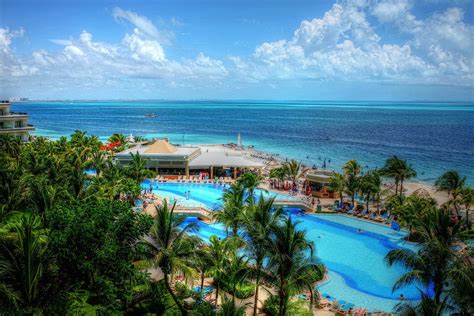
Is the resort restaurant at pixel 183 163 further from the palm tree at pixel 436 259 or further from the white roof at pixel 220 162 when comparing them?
the palm tree at pixel 436 259

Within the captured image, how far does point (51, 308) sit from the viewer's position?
12.4 meters

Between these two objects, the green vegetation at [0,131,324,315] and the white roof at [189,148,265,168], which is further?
the white roof at [189,148,265,168]

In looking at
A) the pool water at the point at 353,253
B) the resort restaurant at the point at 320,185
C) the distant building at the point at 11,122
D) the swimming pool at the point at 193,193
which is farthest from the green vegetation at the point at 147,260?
the distant building at the point at 11,122

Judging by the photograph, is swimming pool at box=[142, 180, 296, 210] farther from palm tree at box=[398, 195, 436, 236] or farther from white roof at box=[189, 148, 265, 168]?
palm tree at box=[398, 195, 436, 236]

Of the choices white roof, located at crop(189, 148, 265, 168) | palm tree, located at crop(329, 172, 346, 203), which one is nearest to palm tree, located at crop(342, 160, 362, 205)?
palm tree, located at crop(329, 172, 346, 203)

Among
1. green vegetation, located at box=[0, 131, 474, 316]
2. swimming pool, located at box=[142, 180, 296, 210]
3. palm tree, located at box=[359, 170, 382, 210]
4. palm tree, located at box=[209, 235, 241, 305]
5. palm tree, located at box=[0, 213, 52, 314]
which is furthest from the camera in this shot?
swimming pool, located at box=[142, 180, 296, 210]

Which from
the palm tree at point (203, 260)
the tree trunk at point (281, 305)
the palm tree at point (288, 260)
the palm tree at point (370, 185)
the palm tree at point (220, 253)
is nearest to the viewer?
the palm tree at point (288, 260)

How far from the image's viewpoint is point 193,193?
45625mm

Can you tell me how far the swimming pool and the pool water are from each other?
0.38 feet

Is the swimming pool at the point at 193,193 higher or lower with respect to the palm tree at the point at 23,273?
lower

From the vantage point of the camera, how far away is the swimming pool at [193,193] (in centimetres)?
4196

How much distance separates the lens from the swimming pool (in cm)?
4196

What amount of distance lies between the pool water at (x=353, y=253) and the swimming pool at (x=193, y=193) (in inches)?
4.5

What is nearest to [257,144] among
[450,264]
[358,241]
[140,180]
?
[140,180]
